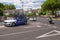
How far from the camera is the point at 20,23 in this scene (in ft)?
96.2

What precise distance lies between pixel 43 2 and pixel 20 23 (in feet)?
142

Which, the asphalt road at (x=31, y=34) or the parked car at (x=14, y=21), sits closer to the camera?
the asphalt road at (x=31, y=34)

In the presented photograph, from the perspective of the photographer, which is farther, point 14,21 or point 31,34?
point 14,21

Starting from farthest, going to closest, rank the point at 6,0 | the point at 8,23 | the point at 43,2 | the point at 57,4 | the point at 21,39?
the point at 43,2 → the point at 57,4 → the point at 6,0 → the point at 8,23 → the point at 21,39

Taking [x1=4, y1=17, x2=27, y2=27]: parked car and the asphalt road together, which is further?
[x1=4, y1=17, x2=27, y2=27]: parked car

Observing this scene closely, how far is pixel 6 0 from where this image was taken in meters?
51.7

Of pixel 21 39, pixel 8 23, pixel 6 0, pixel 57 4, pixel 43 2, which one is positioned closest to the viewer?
pixel 21 39

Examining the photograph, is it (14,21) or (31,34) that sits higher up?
(14,21)

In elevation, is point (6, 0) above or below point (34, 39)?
above

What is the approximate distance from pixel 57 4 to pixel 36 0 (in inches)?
289

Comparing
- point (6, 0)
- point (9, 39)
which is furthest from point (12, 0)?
point (9, 39)

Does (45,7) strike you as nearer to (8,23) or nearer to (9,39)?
(8,23)

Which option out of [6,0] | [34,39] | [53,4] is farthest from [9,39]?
[53,4]

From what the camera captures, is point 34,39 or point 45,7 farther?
point 45,7
